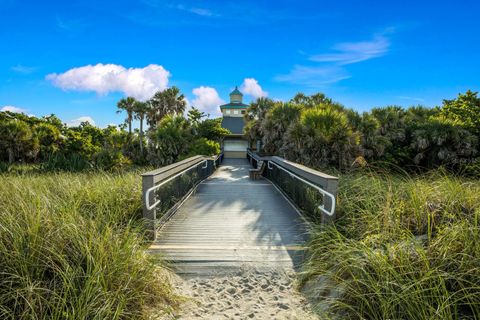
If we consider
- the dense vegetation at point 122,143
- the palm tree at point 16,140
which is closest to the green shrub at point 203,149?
the dense vegetation at point 122,143

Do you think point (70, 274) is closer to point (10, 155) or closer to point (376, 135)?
point (376, 135)

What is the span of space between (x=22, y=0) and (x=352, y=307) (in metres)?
11.6

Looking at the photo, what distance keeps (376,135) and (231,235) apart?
626 inches

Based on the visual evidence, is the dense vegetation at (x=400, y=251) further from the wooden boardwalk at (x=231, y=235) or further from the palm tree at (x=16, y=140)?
the palm tree at (x=16, y=140)

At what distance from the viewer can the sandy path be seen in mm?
2545

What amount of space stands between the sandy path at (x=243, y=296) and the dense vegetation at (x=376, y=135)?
1050cm

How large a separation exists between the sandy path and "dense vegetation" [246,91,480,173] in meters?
10.5

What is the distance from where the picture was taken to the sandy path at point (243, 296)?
8.35 ft

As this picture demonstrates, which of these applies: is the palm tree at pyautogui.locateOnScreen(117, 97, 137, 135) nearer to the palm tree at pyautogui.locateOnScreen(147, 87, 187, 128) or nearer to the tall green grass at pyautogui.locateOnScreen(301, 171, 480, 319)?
the palm tree at pyautogui.locateOnScreen(147, 87, 187, 128)

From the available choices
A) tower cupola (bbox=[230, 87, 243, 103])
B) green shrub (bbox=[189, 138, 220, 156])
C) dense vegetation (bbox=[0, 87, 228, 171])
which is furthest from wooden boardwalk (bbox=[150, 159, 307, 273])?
tower cupola (bbox=[230, 87, 243, 103])

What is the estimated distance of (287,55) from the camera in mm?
16781

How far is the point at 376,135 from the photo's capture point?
57.5ft

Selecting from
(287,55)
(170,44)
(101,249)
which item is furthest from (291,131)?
(101,249)

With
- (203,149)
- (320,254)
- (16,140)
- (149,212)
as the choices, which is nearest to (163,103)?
(16,140)
